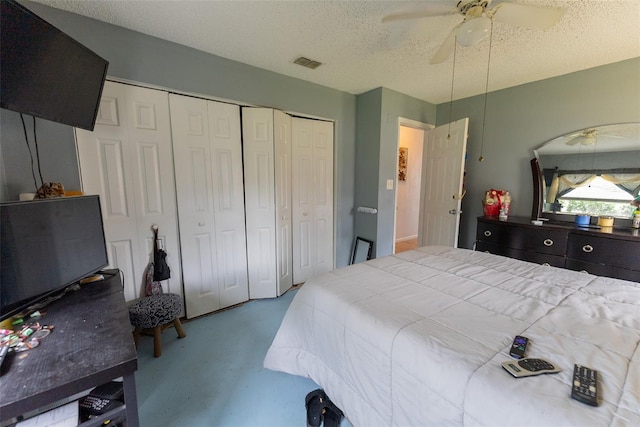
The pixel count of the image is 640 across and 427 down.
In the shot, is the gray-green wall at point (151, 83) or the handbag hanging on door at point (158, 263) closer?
the gray-green wall at point (151, 83)

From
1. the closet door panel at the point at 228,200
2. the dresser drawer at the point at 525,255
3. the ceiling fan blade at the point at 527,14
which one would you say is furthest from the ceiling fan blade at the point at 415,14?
the dresser drawer at the point at 525,255

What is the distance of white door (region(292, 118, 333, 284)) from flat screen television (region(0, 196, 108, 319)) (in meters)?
1.86

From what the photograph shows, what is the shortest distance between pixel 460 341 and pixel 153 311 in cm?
194

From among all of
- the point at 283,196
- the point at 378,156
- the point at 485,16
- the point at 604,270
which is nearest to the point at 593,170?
the point at 604,270

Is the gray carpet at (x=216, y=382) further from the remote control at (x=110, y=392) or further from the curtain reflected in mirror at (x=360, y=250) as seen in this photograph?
the curtain reflected in mirror at (x=360, y=250)

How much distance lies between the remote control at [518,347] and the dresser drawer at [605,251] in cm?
203

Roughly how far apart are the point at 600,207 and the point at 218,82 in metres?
3.85

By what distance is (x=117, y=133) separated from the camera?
6.26ft

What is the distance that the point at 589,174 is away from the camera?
2.54 m

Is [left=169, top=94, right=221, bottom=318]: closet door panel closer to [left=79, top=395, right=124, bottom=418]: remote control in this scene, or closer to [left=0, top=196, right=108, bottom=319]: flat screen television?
[left=0, top=196, right=108, bottom=319]: flat screen television

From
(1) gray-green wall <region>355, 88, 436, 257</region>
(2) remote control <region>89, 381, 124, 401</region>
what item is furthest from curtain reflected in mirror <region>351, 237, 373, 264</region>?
(2) remote control <region>89, 381, 124, 401</region>

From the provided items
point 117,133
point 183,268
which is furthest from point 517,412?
point 117,133

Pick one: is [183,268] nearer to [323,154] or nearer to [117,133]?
[117,133]

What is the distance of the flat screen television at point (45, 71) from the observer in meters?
1.02
